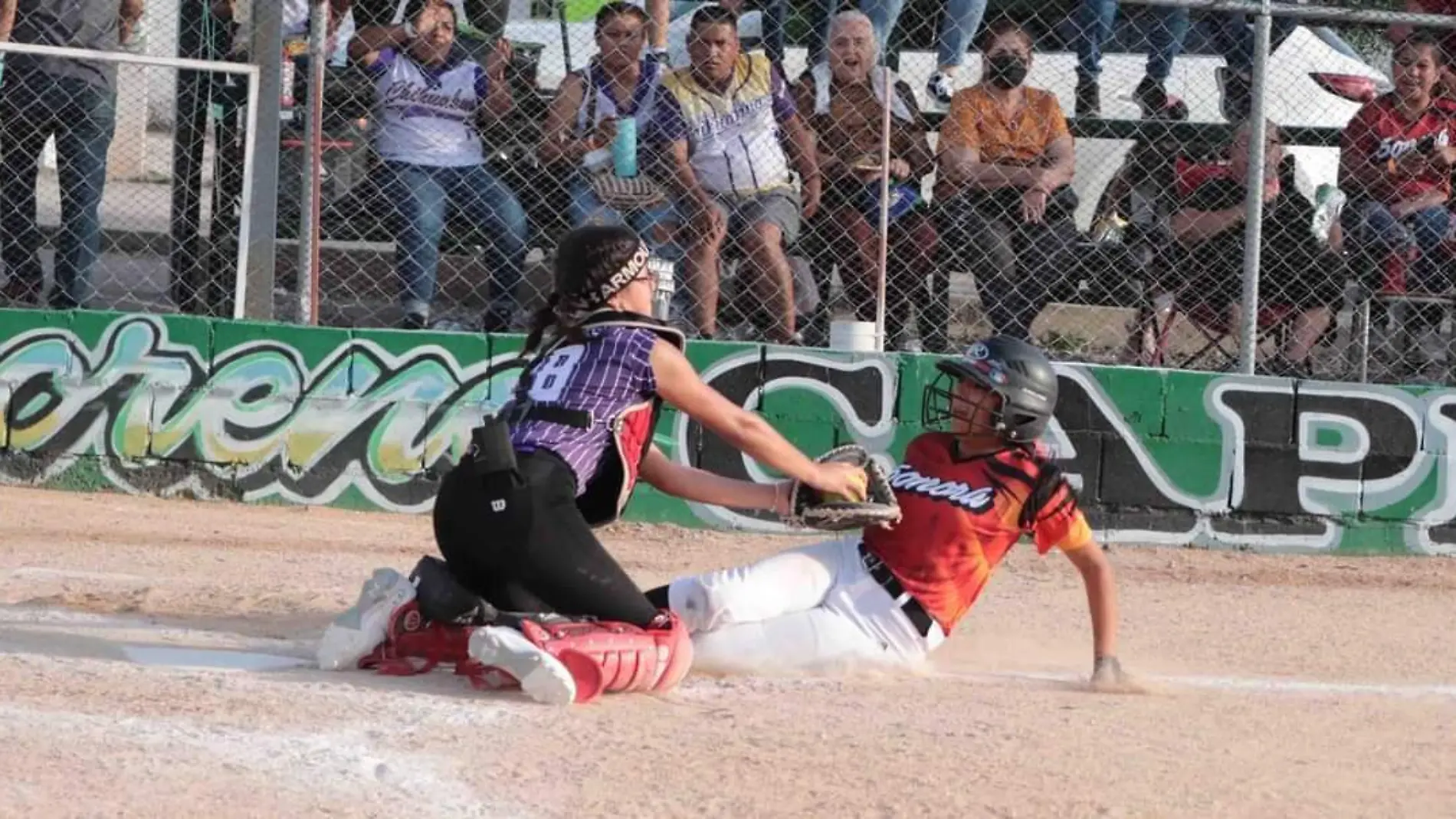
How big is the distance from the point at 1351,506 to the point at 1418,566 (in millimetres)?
426

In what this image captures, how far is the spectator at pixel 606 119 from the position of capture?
9633 mm

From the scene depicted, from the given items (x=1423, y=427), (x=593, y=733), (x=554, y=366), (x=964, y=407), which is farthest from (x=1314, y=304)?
(x=593, y=733)

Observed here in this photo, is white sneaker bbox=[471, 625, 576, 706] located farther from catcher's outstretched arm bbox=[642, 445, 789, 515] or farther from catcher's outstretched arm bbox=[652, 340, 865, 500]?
catcher's outstretched arm bbox=[642, 445, 789, 515]

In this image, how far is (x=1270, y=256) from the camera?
9.97m

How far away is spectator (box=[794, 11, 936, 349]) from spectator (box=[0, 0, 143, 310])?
3457 mm

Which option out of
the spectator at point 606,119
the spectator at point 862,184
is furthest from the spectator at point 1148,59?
the spectator at point 606,119

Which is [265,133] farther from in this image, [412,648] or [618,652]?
[618,652]

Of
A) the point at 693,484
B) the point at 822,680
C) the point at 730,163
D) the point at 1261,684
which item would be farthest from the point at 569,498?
the point at 730,163

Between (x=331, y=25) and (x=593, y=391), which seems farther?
(x=331, y=25)

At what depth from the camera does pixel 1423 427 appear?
9766mm

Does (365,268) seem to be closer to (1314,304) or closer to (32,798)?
(1314,304)

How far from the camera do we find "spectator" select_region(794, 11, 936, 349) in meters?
9.81

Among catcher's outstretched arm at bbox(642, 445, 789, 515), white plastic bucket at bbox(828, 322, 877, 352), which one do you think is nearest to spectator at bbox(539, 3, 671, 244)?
white plastic bucket at bbox(828, 322, 877, 352)

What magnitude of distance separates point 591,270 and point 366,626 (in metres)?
1.22
